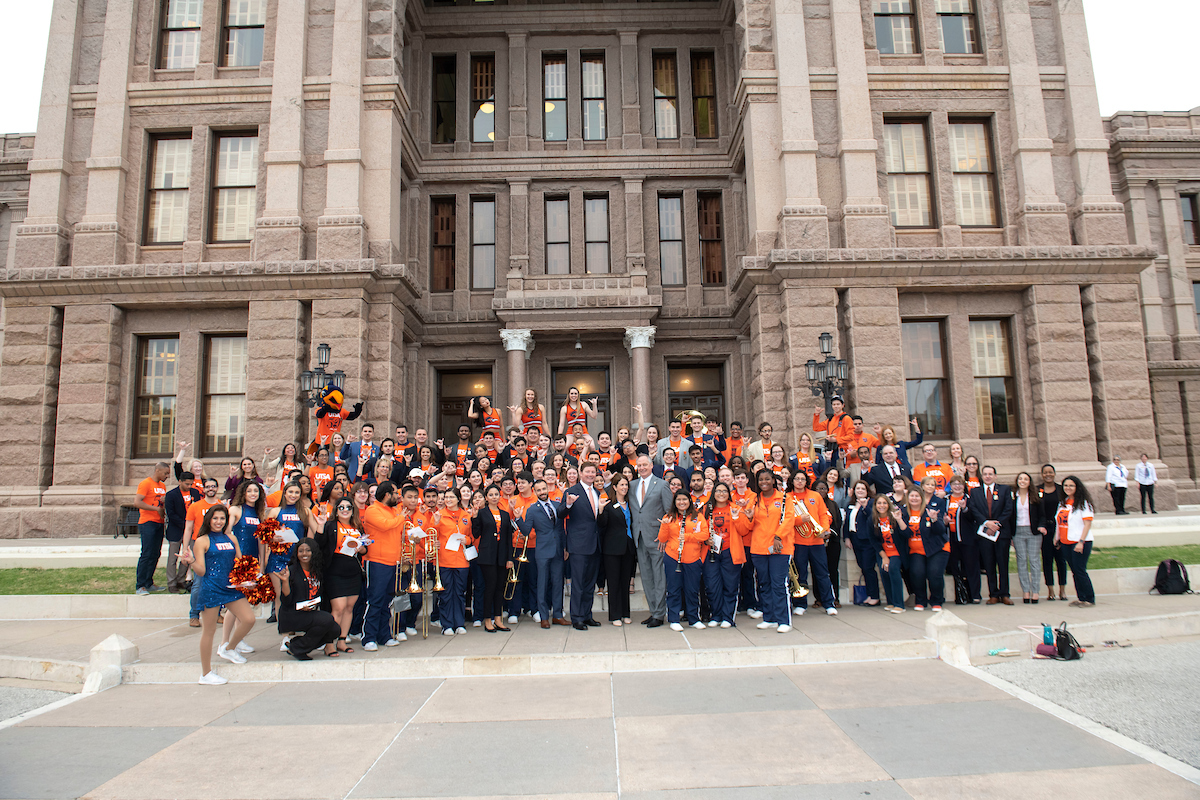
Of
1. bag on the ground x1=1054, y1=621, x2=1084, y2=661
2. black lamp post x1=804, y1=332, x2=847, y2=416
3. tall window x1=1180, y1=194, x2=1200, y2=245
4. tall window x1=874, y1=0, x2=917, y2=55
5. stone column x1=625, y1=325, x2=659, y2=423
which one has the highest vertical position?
tall window x1=874, y1=0, x2=917, y2=55

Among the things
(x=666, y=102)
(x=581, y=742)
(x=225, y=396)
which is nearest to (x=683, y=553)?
(x=581, y=742)

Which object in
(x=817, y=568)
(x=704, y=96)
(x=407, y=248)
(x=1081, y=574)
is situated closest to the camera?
(x=817, y=568)

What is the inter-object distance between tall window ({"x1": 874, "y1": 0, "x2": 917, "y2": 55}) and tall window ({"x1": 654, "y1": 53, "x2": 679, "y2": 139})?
20.0ft

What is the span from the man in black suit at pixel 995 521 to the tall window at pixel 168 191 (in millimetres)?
18275

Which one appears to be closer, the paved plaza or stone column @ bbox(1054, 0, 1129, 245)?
the paved plaza

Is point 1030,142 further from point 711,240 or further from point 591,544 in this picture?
point 591,544

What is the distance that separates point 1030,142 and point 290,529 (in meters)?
18.6

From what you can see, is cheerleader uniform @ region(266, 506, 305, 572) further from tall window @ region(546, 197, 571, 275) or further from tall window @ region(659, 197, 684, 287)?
tall window @ region(659, 197, 684, 287)

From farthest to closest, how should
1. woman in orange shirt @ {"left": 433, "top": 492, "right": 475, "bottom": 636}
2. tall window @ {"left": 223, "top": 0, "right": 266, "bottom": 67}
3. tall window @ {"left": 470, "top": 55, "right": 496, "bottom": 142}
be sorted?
1. tall window @ {"left": 470, "top": 55, "right": 496, "bottom": 142}
2. tall window @ {"left": 223, "top": 0, "right": 266, "bottom": 67}
3. woman in orange shirt @ {"left": 433, "top": 492, "right": 475, "bottom": 636}

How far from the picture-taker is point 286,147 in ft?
53.8

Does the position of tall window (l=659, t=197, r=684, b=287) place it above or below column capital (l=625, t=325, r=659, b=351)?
above

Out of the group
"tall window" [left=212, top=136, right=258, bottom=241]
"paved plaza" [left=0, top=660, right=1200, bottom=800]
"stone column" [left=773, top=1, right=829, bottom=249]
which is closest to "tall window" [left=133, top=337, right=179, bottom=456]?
"tall window" [left=212, top=136, right=258, bottom=241]

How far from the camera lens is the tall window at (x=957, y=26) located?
17766 millimetres

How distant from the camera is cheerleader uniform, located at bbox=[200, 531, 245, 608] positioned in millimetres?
6926
